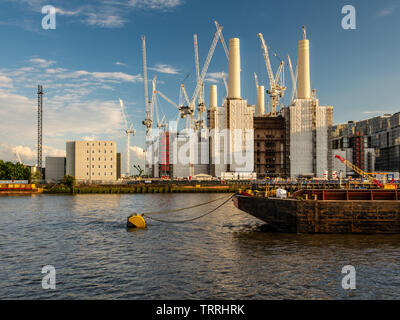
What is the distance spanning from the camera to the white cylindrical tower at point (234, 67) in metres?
185

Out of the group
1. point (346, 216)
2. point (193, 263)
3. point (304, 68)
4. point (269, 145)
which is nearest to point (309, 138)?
point (269, 145)

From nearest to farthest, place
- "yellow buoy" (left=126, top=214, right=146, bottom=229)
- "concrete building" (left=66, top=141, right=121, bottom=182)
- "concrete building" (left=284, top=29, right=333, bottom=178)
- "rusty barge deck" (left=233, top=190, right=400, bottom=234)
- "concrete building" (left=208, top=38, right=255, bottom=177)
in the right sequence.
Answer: "rusty barge deck" (left=233, top=190, right=400, bottom=234), "yellow buoy" (left=126, top=214, right=146, bottom=229), "concrete building" (left=284, top=29, right=333, bottom=178), "concrete building" (left=208, top=38, right=255, bottom=177), "concrete building" (left=66, top=141, right=121, bottom=182)

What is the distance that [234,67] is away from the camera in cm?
18500

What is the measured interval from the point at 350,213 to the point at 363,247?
5.65 meters

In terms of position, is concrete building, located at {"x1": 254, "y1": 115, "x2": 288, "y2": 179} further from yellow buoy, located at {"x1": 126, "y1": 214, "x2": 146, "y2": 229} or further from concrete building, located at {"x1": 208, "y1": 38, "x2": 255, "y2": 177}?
yellow buoy, located at {"x1": 126, "y1": 214, "x2": 146, "y2": 229}

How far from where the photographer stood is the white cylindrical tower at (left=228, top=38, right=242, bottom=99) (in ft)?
606

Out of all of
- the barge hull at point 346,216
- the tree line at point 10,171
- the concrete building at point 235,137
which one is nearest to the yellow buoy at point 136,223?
the barge hull at point 346,216

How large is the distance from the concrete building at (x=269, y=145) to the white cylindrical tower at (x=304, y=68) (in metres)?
20.1

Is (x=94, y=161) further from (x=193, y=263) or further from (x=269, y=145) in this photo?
(x=193, y=263)

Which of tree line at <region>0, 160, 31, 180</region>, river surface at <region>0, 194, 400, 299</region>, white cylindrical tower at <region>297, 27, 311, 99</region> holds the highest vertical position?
white cylindrical tower at <region>297, 27, 311, 99</region>

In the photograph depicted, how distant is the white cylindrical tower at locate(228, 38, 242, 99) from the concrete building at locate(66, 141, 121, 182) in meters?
70.8

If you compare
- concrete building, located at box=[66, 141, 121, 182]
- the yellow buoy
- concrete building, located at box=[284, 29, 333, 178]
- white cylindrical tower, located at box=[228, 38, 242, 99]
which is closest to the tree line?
concrete building, located at box=[66, 141, 121, 182]

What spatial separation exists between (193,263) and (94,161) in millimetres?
176195
